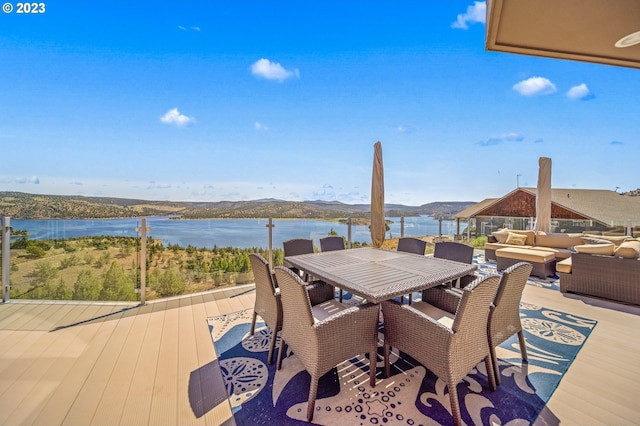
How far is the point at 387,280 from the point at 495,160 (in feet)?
49.6

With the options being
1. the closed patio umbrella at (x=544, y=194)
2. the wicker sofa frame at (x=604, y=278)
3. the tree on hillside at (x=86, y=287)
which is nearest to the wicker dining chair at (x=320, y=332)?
the tree on hillside at (x=86, y=287)

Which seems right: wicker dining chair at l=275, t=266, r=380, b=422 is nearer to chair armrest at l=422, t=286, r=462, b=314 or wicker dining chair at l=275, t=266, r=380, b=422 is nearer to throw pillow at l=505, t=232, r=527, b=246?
chair armrest at l=422, t=286, r=462, b=314

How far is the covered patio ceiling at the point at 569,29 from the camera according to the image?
1.89m

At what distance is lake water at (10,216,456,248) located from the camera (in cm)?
383

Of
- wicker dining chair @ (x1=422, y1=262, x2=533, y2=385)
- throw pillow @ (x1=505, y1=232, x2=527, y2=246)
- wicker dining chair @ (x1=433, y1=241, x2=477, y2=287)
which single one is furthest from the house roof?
wicker dining chair @ (x1=422, y1=262, x2=533, y2=385)

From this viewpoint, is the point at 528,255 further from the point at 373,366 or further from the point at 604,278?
the point at 373,366

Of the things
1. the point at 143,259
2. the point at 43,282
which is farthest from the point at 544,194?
the point at 43,282

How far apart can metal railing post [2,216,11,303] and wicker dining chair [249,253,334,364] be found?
4066mm

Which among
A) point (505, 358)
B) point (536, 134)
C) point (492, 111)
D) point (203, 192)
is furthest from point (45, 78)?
point (536, 134)

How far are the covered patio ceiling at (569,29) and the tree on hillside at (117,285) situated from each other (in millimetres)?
5429

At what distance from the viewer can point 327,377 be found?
228 centimetres

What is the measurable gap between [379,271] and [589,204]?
18.4 metres

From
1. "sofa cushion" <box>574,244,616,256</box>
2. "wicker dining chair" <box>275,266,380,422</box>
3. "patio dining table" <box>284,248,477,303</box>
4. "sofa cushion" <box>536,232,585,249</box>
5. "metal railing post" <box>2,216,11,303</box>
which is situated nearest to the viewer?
"wicker dining chair" <box>275,266,380,422</box>

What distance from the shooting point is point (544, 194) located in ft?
23.4
